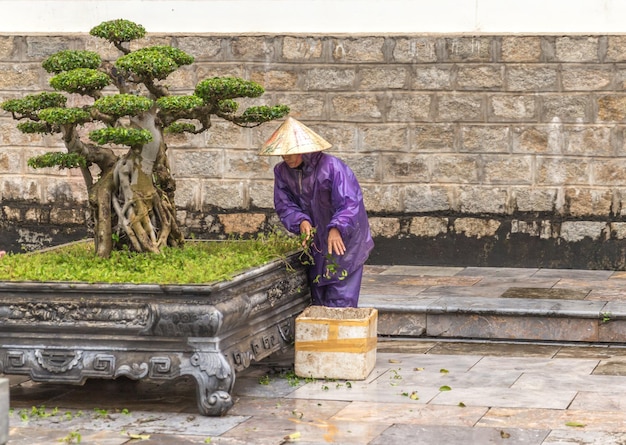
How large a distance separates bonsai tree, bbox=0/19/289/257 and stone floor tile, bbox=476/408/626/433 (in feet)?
7.96

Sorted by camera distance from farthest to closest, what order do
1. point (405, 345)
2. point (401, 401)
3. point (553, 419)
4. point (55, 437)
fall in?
point (405, 345) < point (401, 401) < point (553, 419) < point (55, 437)

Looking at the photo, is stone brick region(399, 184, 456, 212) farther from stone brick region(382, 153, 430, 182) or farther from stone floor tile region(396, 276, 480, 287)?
stone floor tile region(396, 276, 480, 287)

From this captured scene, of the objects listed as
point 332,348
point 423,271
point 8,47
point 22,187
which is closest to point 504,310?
point 332,348

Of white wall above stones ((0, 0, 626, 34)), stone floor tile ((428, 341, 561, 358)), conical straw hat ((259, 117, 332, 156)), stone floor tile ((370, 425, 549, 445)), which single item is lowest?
stone floor tile ((428, 341, 561, 358))

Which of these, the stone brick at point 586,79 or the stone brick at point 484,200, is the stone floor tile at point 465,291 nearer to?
the stone brick at point 484,200

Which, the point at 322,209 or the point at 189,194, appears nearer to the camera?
the point at 322,209

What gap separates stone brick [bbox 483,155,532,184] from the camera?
36.6 feet

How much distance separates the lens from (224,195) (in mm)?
11742

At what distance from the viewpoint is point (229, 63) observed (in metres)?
11.6

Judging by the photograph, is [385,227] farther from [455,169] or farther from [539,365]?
[539,365]

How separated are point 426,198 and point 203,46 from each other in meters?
2.41

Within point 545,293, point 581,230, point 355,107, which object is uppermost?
point 355,107

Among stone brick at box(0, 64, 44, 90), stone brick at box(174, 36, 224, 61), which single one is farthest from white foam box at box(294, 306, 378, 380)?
stone brick at box(0, 64, 44, 90)

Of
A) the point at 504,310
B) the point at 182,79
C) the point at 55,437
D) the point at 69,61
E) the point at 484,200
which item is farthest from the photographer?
the point at 182,79
